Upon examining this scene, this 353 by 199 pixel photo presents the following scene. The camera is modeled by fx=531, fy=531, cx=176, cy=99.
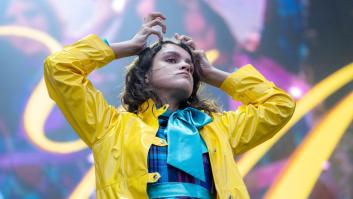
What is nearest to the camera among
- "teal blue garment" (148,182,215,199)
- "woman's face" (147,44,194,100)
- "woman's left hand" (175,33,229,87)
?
"teal blue garment" (148,182,215,199)

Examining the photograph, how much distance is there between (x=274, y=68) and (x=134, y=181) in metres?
1.70

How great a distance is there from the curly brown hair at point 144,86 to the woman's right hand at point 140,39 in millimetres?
42

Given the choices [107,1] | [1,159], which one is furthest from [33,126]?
[107,1]

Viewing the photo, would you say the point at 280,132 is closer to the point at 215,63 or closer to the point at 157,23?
the point at 215,63

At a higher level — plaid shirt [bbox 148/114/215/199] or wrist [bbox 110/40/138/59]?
wrist [bbox 110/40/138/59]

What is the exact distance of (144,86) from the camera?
1390mm

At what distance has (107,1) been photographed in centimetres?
282

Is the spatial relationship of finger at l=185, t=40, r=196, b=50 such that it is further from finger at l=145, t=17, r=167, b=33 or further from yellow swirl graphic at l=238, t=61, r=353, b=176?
yellow swirl graphic at l=238, t=61, r=353, b=176

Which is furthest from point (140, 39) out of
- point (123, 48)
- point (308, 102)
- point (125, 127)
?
point (308, 102)

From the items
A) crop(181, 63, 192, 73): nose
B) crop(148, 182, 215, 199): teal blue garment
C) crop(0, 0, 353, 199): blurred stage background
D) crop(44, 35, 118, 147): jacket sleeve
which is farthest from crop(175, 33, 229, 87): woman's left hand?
crop(0, 0, 353, 199): blurred stage background

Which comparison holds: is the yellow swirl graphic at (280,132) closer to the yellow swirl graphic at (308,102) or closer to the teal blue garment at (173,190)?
the yellow swirl graphic at (308,102)

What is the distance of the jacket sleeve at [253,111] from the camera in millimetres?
1313

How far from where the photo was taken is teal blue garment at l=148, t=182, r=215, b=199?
109 centimetres

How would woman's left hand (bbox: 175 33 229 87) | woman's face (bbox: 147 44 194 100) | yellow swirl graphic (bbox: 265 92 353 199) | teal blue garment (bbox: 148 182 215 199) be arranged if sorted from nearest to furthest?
teal blue garment (bbox: 148 182 215 199) < woman's face (bbox: 147 44 194 100) < woman's left hand (bbox: 175 33 229 87) < yellow swirl graphic (bbox: 265 92 353 199)
